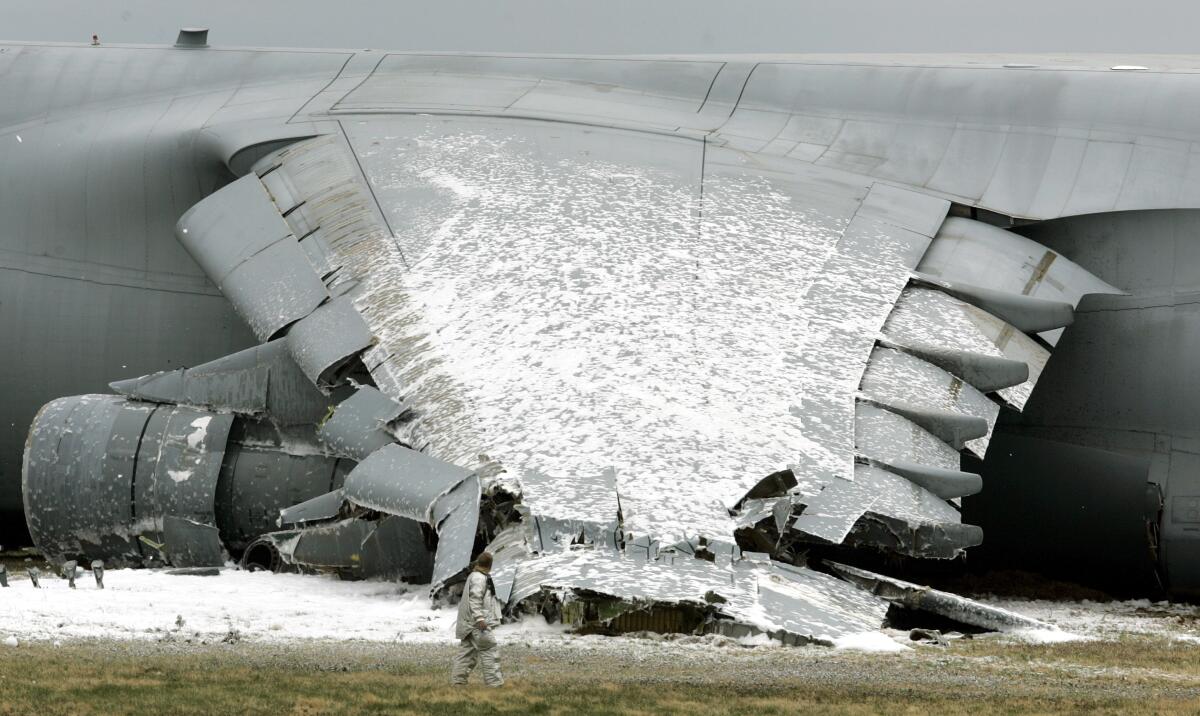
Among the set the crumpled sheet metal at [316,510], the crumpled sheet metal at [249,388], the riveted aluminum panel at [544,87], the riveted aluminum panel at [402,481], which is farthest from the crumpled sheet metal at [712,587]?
the riveted aluminum panel at [544,87]

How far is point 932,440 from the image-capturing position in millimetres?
9906

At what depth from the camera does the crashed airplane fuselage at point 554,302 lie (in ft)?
29.1

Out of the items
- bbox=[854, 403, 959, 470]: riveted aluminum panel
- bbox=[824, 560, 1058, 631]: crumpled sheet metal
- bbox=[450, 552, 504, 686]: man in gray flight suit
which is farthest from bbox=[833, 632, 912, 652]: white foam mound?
bbox=[450, 552, 504, 686]: man in gray flight suit

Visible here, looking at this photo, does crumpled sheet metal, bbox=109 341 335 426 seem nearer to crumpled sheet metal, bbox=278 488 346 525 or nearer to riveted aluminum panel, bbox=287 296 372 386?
riveted aluminum panel, bbox=287 296 372 386

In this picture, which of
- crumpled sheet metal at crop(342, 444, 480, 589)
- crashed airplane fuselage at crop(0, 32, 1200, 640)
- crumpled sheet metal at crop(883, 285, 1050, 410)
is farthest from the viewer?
crumpled sheet metal at crop(883, 285, 1050, 410)

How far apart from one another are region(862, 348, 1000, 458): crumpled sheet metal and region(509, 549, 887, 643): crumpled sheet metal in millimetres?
1997

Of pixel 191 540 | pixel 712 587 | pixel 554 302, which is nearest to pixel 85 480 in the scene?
pixel 191 540

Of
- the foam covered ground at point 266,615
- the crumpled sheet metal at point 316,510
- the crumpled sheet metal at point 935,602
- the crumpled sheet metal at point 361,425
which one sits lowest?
the foam covered ground at point 266,615

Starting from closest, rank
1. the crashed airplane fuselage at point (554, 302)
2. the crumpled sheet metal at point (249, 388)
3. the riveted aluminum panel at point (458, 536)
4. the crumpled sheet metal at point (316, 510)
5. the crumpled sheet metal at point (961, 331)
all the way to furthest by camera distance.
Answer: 1. the riveted aluminum panel at point (458, 536)
2. the crashed airplane fuselage at point (554, 302)
3. the crumpled sheet metal at point (316, 510)
4. the crumpled sheet metal at point (961, 331)
5. the crumpled sheet metal at point (249, 388)

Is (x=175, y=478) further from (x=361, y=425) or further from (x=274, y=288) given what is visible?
(x=361, y=425)

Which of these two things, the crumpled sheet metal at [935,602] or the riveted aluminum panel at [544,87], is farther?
the riveted aluminum panel at [544,87]

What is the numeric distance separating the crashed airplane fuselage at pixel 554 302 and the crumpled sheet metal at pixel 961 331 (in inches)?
1.3

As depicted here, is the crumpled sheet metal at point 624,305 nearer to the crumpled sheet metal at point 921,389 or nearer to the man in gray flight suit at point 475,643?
the crumpled sheet metal at point 921,389

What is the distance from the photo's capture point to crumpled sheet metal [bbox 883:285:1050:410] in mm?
10805
